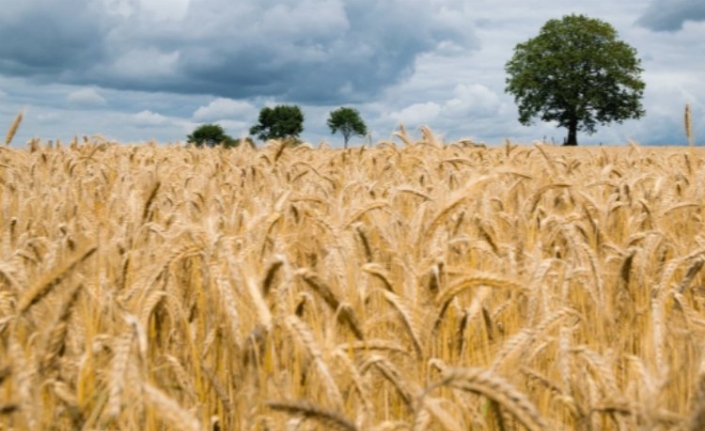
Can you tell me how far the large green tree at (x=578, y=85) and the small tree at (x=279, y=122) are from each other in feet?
85.2

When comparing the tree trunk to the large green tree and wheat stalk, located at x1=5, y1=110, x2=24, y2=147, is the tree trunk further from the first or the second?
wheat stalk, located at x1=5, y1=110, x2=24, y2=147

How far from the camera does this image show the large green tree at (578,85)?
52.8 meters

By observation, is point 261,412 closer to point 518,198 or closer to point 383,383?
point 383,383

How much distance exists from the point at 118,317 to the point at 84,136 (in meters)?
10.5

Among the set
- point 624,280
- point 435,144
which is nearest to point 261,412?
point 624,280

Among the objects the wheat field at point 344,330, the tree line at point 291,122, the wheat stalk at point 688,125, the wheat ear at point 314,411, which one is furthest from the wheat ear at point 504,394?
the tree line at point 291,122

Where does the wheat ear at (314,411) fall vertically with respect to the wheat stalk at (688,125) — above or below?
below

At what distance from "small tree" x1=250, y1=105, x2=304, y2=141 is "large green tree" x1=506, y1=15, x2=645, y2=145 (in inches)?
1023

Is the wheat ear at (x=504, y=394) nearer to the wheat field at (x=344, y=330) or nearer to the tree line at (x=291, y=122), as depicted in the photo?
the wheat field at (x=344, y=330)

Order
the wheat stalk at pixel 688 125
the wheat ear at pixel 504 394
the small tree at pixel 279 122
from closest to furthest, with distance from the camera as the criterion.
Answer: the wheat ear at pixel 504 394
the wheat stalk at pixel 688 125
the small tree at pixel 279 122

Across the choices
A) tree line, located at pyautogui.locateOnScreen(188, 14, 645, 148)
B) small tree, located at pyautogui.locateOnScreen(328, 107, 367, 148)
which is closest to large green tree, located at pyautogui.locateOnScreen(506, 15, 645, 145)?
tree line, located at pyautogui.locateOnScreen(188, 14, 645, 148)

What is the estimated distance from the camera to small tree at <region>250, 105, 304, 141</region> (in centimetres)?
7362

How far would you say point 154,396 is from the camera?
116 centimetres

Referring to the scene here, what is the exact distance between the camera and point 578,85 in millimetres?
53031
